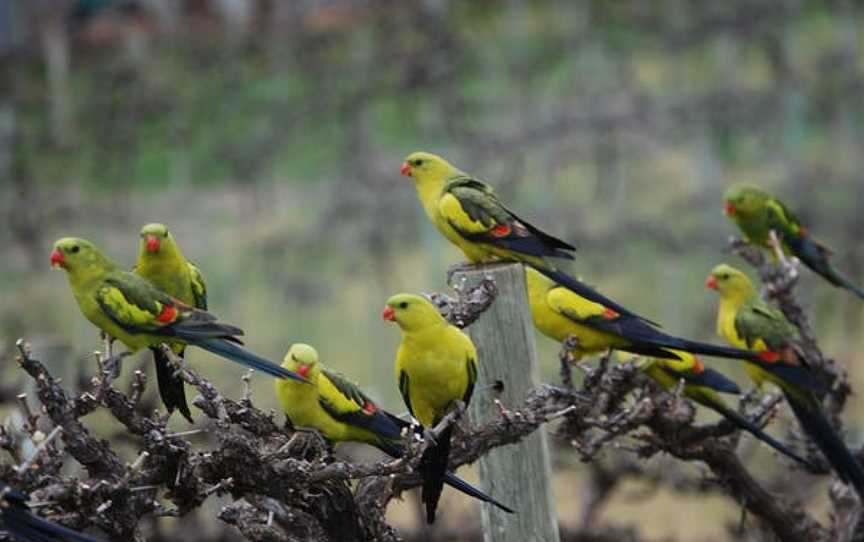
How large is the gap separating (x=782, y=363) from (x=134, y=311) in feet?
6.51

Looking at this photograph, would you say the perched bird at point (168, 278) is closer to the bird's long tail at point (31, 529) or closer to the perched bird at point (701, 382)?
the bird's long tail at point (31, 529)

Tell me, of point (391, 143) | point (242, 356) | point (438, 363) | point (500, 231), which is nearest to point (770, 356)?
point (500, 231)

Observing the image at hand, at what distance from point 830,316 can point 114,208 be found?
5311mm

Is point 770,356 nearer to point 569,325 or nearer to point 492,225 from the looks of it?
point 569,325

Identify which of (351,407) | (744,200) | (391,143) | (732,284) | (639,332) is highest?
(391,143)

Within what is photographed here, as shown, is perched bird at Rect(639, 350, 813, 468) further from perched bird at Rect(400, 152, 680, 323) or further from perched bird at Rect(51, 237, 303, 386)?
perched bird at Rect(51, 237, 303, 386)

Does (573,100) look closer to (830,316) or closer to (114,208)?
(830,316)

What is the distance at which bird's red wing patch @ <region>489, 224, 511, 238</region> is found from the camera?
412 cm

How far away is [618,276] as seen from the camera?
36.0ft

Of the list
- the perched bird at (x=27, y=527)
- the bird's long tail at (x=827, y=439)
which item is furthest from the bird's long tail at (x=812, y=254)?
the perched bird at (x=27, y=527)

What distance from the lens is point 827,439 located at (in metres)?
4.68

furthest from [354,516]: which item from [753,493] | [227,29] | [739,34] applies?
[227,29]

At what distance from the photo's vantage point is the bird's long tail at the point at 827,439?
466cm

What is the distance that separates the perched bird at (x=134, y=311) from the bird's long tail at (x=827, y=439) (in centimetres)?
188
